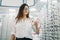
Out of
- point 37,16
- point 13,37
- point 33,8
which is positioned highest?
point 33,8

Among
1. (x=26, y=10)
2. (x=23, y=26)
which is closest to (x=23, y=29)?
(x=23, y=26)

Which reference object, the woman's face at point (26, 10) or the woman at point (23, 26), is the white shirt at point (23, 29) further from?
the woman's face at point (26, 10)

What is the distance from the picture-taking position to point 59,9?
62.7 inches

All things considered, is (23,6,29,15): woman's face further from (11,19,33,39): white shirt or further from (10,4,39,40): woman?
(11,19,33,39): white shirt

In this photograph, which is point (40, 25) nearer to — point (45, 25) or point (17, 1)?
point (45, 25)

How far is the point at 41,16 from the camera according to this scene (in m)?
1.61

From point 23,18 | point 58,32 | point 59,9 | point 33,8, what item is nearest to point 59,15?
point 59,9

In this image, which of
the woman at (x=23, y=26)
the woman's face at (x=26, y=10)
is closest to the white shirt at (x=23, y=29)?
the woman at (x=23, y=26)

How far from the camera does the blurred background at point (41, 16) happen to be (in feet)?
5.21

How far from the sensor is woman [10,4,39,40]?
1568mm

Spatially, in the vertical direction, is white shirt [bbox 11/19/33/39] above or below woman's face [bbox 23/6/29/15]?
below

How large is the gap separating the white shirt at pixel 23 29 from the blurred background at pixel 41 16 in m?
0.07

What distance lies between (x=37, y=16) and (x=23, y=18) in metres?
0.19

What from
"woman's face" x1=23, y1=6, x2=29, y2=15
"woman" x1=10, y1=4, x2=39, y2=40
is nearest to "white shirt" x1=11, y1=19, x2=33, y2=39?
"woman" x1=10, y1=4, x2=39, y2=40
